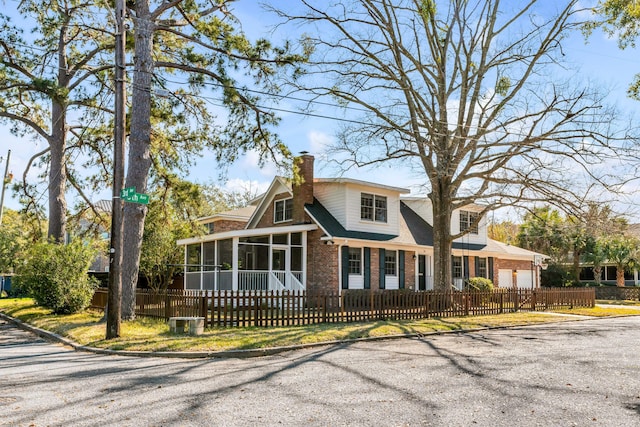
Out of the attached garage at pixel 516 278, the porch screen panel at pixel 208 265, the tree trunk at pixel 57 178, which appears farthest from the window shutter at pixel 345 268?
the attached garage at pixel 516 278

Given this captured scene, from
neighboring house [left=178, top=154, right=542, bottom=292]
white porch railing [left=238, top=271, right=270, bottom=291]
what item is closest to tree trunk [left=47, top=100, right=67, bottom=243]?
neighboring house [left=178, top=154, right=542, bottom=292]

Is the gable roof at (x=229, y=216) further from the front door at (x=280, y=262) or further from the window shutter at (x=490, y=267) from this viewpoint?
the window shutter at (x=490, y=267)

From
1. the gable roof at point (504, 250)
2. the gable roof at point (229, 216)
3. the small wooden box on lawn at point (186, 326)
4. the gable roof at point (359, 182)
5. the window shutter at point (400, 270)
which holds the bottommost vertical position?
the small wooden box on lawn at point (186, 326)

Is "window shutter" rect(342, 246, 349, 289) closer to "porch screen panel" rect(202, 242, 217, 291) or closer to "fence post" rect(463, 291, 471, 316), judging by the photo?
"fence post" rect(463, 291, 471, 316)

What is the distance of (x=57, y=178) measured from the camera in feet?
76.0

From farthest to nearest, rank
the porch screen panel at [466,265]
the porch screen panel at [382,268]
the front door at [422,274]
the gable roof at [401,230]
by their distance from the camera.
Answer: the porch screen panel at [466,265] < the front door at [422,274] < the porch screen panel at [382,268] < the gable roof at [401,230]

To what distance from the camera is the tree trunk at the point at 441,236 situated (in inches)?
881

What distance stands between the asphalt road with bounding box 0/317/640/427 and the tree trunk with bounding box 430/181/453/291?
1020 cm

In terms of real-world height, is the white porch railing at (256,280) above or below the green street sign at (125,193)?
below

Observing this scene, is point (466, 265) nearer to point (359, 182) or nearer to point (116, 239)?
point (359, 182)

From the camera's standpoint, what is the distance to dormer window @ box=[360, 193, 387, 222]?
24391 mm

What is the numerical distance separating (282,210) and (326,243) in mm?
4310

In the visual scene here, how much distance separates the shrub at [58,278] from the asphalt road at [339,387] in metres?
6.73

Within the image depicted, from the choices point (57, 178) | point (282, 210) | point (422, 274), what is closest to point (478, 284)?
point (422, 274)
